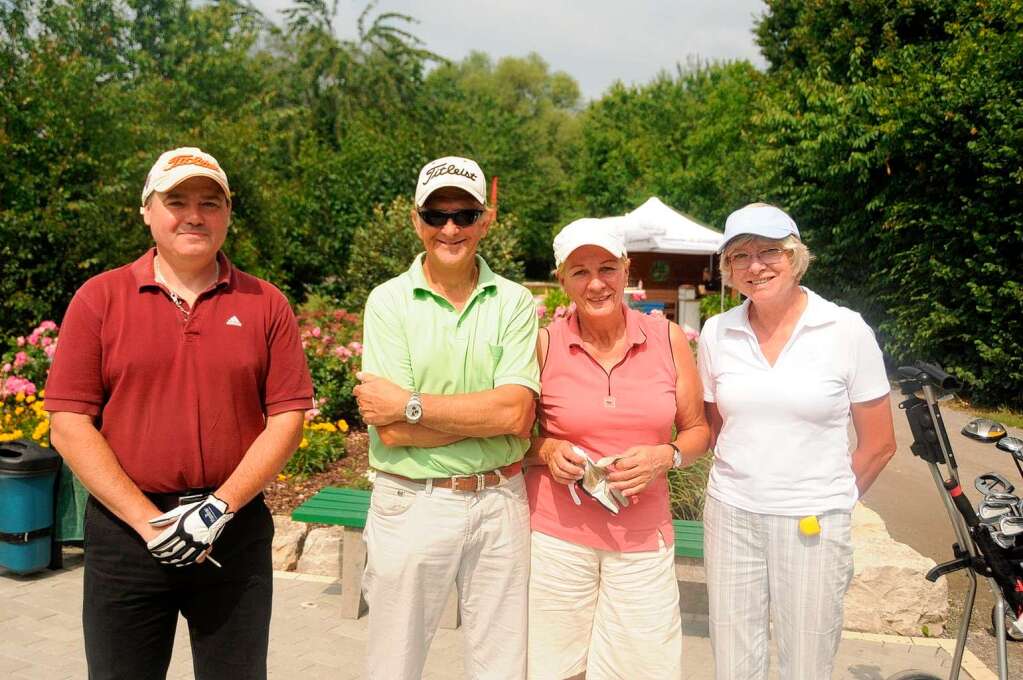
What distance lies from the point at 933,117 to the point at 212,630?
11.6 m

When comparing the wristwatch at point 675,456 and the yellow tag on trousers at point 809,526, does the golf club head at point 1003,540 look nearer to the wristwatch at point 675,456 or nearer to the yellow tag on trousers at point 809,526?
the yellow tag on trousers at point 809,526

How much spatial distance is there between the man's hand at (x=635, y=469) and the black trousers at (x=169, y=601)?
116 cm

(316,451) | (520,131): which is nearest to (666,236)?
(316,451)

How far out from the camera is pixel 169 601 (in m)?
2.45

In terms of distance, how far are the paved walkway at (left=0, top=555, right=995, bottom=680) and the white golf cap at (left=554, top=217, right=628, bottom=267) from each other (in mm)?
2292

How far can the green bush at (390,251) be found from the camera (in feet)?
36.9

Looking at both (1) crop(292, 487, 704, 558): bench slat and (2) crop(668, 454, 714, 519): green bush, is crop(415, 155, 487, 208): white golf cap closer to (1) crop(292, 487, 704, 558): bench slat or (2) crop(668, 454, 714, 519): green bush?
(1) crop(292, 487, 704, 558): bench slat

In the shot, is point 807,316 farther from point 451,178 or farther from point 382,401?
point 382,401

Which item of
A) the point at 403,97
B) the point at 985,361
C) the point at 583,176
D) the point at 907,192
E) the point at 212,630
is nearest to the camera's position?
the point at 212,630

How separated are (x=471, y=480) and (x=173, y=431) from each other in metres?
0.93

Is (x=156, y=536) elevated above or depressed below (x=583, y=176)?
below

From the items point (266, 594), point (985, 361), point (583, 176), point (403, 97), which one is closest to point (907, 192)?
point (985, 361)

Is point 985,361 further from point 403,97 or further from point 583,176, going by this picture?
point 583,176

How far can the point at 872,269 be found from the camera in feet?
45.2
